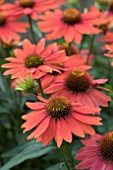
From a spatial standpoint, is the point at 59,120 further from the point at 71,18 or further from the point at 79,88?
the point at 71,18

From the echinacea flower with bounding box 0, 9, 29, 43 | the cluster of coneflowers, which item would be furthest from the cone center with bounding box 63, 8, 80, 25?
the echinacea flower with bounding box 0, 9, 29, 43

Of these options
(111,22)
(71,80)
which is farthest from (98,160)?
(111,22)

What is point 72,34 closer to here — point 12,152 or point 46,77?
point 46,77

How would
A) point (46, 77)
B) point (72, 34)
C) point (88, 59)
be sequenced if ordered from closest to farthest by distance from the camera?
point (46, 77) → point (72, 34) → point (88, 59)

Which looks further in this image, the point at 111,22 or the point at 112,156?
the point at 111,22

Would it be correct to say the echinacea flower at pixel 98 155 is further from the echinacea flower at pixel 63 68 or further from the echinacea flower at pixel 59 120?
the echinacea flower at pixel 63 68

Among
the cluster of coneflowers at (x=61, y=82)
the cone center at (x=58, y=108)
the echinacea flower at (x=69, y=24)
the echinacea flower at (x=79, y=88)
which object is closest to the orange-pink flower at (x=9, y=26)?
the cluster of coneflowers at (x=61, y=82)
